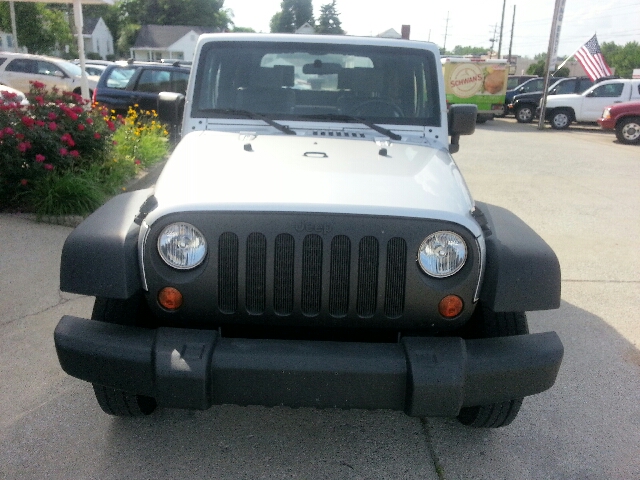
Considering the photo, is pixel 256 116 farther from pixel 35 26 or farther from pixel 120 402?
pixel 35 26

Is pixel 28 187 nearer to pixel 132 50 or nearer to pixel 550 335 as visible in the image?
pixel 550 335

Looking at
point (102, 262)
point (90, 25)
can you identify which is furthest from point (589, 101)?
point (90, 25)

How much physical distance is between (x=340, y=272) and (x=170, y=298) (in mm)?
707

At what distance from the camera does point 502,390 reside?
2.48 meters

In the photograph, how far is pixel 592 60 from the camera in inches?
836

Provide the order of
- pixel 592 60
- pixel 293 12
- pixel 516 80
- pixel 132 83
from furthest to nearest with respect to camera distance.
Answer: pixel 293 12
pixel 516 80
pixel 592 60
pixel 132 83

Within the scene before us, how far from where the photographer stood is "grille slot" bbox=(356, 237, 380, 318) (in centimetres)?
245

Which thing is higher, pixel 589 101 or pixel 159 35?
pixel 159 35

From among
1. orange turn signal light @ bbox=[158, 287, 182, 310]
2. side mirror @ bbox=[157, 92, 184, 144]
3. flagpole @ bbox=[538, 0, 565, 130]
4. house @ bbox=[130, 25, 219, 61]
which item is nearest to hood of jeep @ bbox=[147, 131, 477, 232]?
orange turn signal light @ bbox=[158, 287, 182, 310]

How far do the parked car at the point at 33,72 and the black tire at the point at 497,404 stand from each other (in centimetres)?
1726

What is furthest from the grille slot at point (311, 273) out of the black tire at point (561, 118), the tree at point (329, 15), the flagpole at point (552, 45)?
the tree at point (329, 15)

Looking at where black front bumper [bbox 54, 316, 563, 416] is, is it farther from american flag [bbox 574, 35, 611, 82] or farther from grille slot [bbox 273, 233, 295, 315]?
american flag [bbox 574, 35, 611, 82]

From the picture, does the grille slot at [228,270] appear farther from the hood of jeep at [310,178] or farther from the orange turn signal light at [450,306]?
the orange turn signal light at [450,306]

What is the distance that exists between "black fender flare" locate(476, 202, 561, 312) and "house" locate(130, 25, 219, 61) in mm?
72420
